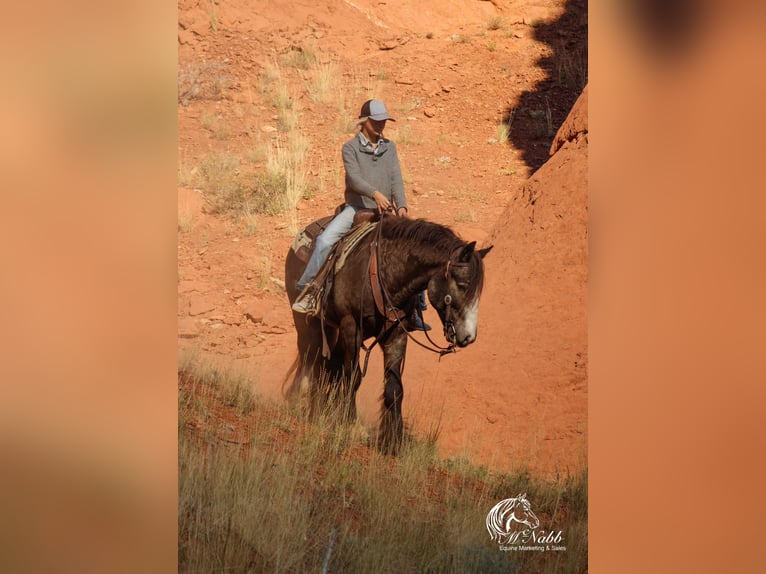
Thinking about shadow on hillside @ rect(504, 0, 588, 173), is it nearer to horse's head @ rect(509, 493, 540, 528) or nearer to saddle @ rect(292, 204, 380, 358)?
saddle @ rect(292, 204, 380, 358)

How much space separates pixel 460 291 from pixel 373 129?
54.9 inches

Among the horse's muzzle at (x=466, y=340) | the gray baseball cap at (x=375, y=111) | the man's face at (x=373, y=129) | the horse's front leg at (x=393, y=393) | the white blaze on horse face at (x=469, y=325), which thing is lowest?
the horse's front leg at (x=393, y=393)

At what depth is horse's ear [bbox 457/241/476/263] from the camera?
21.6 feet

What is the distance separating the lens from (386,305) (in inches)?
266

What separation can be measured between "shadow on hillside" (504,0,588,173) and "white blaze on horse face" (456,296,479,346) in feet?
4.09

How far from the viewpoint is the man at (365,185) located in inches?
269
